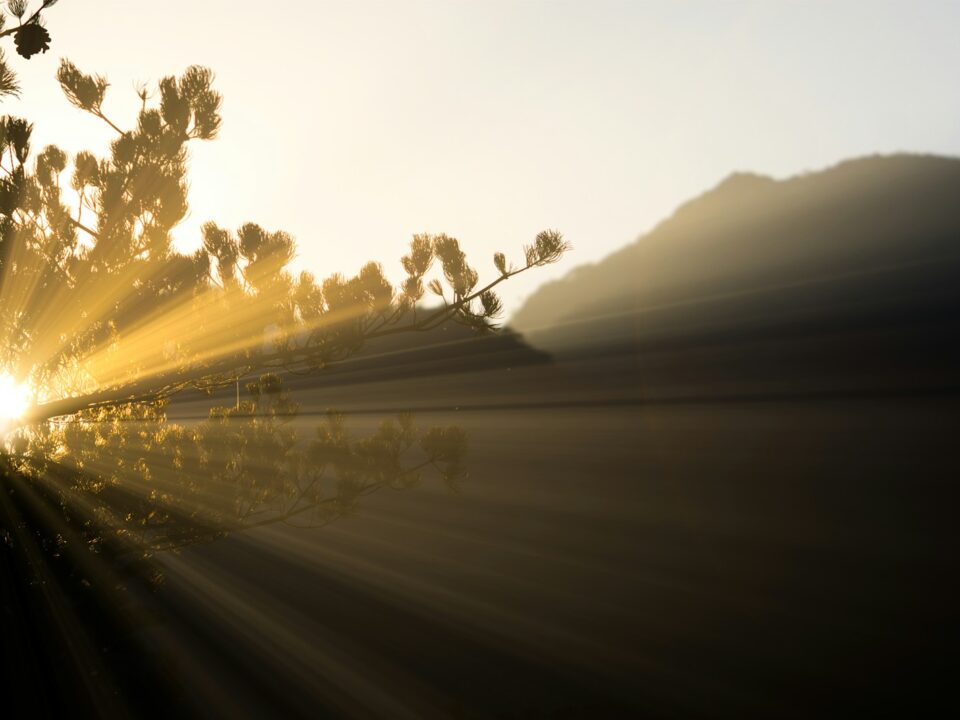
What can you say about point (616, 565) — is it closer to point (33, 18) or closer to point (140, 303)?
point (140, 303)

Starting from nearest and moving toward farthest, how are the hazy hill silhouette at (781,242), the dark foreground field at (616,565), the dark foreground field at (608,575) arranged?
1. the dark foreground field at (616,565)
2. the dark foreground field at (608,575)
3. the hazy hill silhouette at (781,242)

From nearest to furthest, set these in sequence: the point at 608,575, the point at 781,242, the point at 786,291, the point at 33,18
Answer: the point at 33,18
the point at 608,575
the point at 786,291
the point at 781,242

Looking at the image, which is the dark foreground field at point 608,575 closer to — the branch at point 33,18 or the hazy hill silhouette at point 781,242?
the branch at point 33,18

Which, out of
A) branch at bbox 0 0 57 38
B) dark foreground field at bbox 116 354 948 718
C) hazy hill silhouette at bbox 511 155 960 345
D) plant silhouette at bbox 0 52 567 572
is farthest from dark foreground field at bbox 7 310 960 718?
hazy hill silhouette at bbox 511 155 960 345

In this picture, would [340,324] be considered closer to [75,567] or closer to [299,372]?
[299,372]

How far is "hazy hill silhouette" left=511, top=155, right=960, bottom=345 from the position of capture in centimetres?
1898

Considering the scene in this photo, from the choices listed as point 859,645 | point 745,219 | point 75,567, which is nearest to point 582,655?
point 859,645

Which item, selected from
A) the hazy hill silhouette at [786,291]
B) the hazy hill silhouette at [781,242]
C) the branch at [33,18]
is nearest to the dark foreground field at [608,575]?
the hazy hill silhouette at [786,291]

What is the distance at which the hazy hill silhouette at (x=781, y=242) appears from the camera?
1898 cm

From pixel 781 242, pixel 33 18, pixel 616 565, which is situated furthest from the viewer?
pixel 781 242

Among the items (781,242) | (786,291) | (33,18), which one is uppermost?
(33,18)

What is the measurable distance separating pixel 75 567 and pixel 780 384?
1243 centimetres

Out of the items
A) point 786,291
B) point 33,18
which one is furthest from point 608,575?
point 786,291

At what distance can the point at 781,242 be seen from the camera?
23.4 meters
